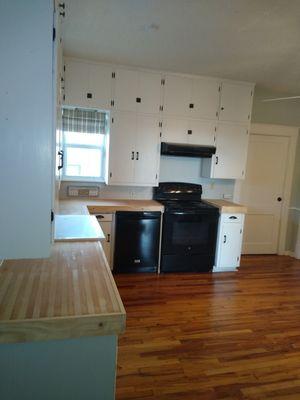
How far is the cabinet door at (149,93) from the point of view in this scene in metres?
3.77

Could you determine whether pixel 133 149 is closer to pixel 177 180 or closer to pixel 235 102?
pixel 177 180

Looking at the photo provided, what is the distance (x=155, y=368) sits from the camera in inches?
82.4

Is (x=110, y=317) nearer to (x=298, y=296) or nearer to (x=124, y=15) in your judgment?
(x=124, y=15)

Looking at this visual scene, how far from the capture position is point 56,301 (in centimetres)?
112

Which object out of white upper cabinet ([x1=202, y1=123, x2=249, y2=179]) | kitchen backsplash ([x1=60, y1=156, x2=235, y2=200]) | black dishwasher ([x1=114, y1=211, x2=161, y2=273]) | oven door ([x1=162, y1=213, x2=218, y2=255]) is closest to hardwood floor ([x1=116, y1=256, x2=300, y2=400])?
black dishwasher ([x1=114, y1=211, x2=161, y2=273])

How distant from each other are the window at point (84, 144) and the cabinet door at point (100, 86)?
0.63 feet

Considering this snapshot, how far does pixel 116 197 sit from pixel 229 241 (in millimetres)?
1707

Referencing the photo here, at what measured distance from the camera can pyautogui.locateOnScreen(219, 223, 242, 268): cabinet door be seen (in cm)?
399

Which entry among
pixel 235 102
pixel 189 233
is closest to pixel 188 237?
pixel 189 233

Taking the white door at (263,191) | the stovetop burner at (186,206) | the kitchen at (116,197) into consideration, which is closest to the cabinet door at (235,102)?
the kitchen at (116,197)

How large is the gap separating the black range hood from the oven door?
2.74ft

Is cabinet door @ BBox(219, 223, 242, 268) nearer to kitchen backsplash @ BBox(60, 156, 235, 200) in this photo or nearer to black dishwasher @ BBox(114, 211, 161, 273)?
kitchen backsplash @ BBox(60, 156, 235, 200)

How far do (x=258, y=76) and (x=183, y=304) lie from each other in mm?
3000

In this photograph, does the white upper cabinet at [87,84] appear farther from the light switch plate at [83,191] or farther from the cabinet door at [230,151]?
the cabinet door at [230,151]
